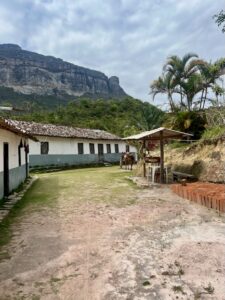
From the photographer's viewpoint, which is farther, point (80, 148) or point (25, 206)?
point (80, 148)

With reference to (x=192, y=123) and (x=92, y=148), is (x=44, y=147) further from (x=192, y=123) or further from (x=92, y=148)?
(x=192, y=123)

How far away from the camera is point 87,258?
4645 millimetres

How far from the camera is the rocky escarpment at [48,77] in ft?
273

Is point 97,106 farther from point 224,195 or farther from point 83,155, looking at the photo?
point 224,195

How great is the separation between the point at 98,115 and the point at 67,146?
2005 cm

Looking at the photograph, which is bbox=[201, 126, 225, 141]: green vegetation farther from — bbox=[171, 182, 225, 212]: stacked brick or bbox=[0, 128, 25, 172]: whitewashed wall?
bbox=[0, 128, 25, 172]: whitewashed wall

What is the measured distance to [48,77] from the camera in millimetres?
89938

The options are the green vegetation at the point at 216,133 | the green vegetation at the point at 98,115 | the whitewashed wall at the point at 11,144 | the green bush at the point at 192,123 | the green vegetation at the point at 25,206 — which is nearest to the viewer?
the green vegetation at the point at 25,206

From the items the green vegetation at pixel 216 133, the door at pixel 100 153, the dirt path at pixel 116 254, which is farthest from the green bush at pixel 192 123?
the door at pixel 100 153

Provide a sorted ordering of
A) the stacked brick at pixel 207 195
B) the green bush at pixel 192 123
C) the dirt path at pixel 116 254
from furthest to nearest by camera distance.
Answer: the green bush at pixel 192 123
the stacked brick at pixel 207 195
the dirt path at pixel 116 254

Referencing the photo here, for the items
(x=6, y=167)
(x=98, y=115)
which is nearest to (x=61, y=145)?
(x=6, y=167)

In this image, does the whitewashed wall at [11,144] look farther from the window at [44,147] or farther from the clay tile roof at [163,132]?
the window at [44,147]

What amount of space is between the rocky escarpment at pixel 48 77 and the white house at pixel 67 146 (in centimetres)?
4997

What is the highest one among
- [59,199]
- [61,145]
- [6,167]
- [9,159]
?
[61,145]
